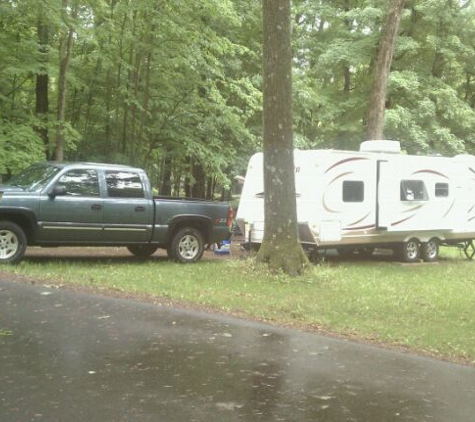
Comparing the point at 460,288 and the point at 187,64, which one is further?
the point at 187,64

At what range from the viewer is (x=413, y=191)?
16.7 metres

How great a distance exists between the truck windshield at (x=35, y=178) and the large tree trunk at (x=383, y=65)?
988 centimetres

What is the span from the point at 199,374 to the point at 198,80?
14243 mm

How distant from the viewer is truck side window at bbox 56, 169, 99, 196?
11.7 meters

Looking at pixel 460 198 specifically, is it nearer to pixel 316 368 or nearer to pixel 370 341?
pixel 370 341

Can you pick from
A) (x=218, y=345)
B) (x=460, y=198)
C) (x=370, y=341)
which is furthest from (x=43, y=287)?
(x=460, y=198)

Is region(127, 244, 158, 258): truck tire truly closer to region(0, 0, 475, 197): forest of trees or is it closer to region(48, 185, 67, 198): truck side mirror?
region(48, 185, 67, 198): truck side mirror

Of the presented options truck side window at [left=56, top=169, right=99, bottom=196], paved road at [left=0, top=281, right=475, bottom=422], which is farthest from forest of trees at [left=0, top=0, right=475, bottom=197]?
paved road at [left=0, top=281, right=475, bottom=422]

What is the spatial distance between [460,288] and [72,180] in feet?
25.2

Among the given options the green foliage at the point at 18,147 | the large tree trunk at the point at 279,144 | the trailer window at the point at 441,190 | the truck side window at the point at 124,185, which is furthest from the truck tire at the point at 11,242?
Result: the trailer window at the point at 441,190

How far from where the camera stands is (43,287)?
30.3 ft

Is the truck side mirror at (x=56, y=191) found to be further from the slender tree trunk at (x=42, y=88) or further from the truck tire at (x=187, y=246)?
the slender tree trunk at (x=42, y=88)

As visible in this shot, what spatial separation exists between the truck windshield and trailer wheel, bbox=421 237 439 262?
34.0 feet

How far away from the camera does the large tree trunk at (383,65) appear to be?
1745cm
